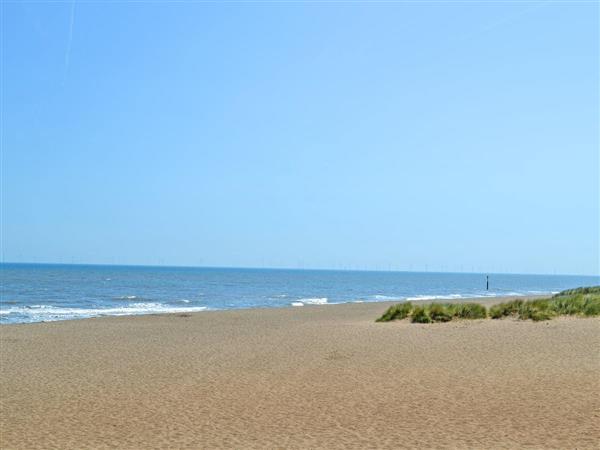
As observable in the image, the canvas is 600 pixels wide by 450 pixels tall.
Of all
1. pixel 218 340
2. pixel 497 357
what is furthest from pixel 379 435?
pixel 218 340

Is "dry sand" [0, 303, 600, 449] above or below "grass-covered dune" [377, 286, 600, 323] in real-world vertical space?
below

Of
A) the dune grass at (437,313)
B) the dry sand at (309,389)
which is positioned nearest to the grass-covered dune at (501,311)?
the dune grass at (437,313)

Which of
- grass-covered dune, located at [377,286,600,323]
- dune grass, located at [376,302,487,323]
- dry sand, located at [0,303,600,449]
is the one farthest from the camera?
dune grass, located at [376,302,487,323]

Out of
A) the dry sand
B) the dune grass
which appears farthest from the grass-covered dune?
the dry sand

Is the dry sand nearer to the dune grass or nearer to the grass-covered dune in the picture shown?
the grass-covered dune

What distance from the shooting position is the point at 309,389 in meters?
13.1

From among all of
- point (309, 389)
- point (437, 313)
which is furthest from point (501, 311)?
point (309, 389)

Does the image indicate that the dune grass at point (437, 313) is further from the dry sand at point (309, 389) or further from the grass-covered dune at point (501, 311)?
the dry sand at point (309, 389)

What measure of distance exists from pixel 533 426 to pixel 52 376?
10.8m

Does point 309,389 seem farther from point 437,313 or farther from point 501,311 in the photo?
point 501,311

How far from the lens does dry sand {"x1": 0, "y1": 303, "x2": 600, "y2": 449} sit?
969 cm

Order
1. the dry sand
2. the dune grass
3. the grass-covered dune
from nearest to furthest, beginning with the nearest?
the dry sand → the grass-covered dune → the dune grass

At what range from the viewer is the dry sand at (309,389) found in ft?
31.8

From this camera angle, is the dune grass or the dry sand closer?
the dry sand
